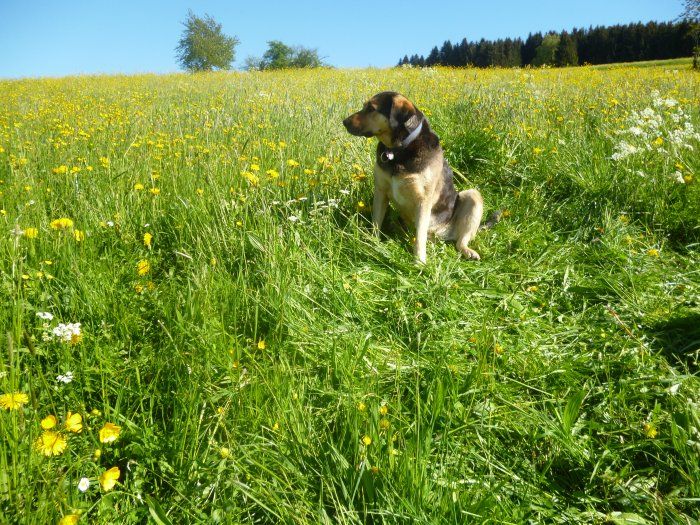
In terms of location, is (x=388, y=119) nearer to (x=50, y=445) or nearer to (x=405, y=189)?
(x=405, y=189)

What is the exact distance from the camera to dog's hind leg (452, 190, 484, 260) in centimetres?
377

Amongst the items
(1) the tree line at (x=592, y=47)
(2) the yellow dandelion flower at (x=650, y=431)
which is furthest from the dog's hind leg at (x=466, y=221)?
(1) the tree line at (x=592, y=47)

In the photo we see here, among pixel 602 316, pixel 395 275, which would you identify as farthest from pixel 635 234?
pixel 395 275

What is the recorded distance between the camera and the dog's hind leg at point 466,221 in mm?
3773

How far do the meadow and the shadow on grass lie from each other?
0.01 meters

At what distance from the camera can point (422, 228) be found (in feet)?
11.3

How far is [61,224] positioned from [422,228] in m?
2.39

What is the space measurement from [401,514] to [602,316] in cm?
200

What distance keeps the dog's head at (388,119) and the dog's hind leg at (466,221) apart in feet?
2.84

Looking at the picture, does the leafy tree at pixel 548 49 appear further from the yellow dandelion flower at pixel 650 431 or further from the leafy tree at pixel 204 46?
the yellow dandelion flower at pixel 650 431

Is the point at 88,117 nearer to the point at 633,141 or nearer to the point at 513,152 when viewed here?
the point at 513,152

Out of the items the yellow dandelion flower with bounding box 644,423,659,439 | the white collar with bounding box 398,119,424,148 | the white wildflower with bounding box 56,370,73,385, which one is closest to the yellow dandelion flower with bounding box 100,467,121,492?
the white wildflower with bounding box 56,370,73,385

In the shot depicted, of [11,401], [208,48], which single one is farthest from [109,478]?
[208,48]

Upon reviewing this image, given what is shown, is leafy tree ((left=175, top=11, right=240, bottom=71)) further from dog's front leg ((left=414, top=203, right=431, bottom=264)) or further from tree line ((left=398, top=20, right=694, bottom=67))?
dog's front leg ((left=414, top=203, right=431, bottom=264))
